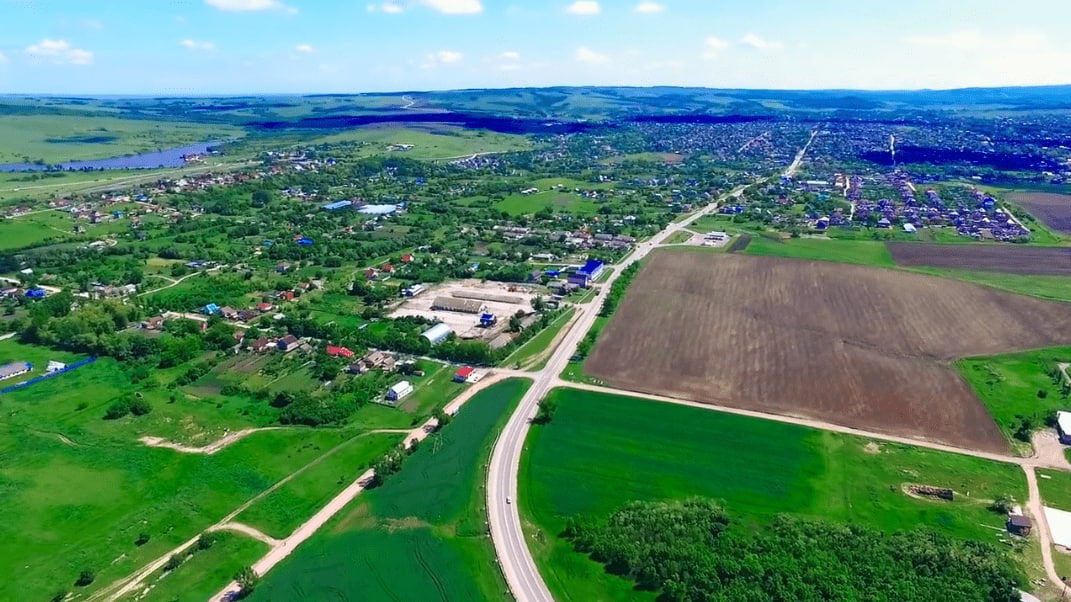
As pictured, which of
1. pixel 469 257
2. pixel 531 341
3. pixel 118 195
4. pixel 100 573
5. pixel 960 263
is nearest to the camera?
pixel 100 573

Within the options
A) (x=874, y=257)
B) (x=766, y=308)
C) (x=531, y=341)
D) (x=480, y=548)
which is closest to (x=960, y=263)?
(x=874, y=257)

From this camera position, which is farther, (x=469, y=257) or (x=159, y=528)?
(x=469, y=257)

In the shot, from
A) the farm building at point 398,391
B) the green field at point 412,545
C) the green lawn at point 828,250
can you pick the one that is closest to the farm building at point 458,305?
the farm building at point 398,391

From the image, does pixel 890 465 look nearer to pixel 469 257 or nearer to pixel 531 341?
pixel 531 341

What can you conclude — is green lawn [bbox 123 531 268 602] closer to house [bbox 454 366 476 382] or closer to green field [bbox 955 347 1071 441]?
house [bbox 454 366 476 382]

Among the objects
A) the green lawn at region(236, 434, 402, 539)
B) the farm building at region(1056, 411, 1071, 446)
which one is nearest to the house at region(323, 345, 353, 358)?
the green lawn at region(236, 434, 402, 539)

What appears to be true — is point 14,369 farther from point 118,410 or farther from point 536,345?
point 536,345

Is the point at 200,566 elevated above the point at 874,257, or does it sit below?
below
